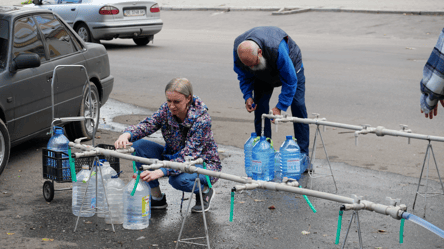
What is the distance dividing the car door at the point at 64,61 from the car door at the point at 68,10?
29.0 ft

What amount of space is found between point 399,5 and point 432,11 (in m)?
3.09

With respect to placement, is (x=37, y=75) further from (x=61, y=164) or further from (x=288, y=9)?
(x=288, y=9)

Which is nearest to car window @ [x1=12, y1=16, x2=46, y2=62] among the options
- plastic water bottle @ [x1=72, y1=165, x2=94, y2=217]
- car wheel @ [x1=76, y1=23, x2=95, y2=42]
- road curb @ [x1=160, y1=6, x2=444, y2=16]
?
plastic water bottle @ [x1=72, y1=165, x2=94, y2=217]

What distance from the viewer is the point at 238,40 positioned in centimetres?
573

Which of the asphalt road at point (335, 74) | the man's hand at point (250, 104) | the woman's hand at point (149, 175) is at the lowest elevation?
the asphalt road at point (335, 74)

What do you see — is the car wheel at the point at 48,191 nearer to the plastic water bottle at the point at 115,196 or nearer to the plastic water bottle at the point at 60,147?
the plastic water bottle at the point at 60,147

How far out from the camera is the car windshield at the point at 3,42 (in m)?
5.91

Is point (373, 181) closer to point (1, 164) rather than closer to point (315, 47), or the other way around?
point (1, 164)

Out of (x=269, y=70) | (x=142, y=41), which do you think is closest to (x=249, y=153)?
(x=269, y=70)

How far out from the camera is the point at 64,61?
6859 millimetres

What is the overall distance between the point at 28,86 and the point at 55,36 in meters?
1.06

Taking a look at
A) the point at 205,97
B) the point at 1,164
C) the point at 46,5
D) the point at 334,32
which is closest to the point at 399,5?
the point at 334,32

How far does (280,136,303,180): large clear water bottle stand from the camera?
5680 millimetres

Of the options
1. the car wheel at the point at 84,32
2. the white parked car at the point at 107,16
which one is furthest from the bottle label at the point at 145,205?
the car wheel at the point at 84,32
